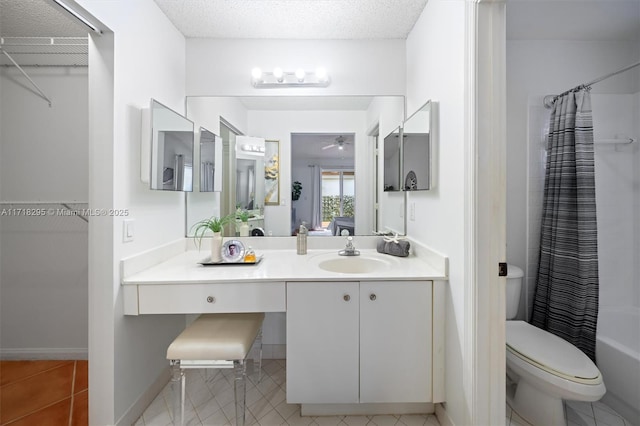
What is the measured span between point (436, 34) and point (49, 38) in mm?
2405

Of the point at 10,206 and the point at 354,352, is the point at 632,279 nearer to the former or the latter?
the point at 354,352

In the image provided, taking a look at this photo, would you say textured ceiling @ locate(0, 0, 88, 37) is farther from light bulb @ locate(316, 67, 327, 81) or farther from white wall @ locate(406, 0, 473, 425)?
white wall @ locate(406, 0, 473, 425)

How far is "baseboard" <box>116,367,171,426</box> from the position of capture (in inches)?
57.7

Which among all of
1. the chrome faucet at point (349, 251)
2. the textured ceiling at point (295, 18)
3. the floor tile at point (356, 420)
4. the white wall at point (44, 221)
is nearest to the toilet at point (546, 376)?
the floor tile at point (356, 420)

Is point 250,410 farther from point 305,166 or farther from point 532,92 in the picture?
point 532,92

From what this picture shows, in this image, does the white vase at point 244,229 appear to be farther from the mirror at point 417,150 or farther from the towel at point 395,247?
the mirror at point 417,150

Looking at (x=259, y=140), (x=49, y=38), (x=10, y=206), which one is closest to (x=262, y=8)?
(x=259, y=140)

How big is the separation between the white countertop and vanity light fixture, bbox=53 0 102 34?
1158 mm

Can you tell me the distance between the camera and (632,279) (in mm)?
2055

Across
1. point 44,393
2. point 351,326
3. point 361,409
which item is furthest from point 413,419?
point 44,393

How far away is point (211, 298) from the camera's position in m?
1.45

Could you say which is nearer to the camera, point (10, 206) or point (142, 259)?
point (142, 259)

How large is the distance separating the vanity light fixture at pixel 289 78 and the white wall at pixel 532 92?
4.34ft

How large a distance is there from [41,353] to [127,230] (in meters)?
1.47
